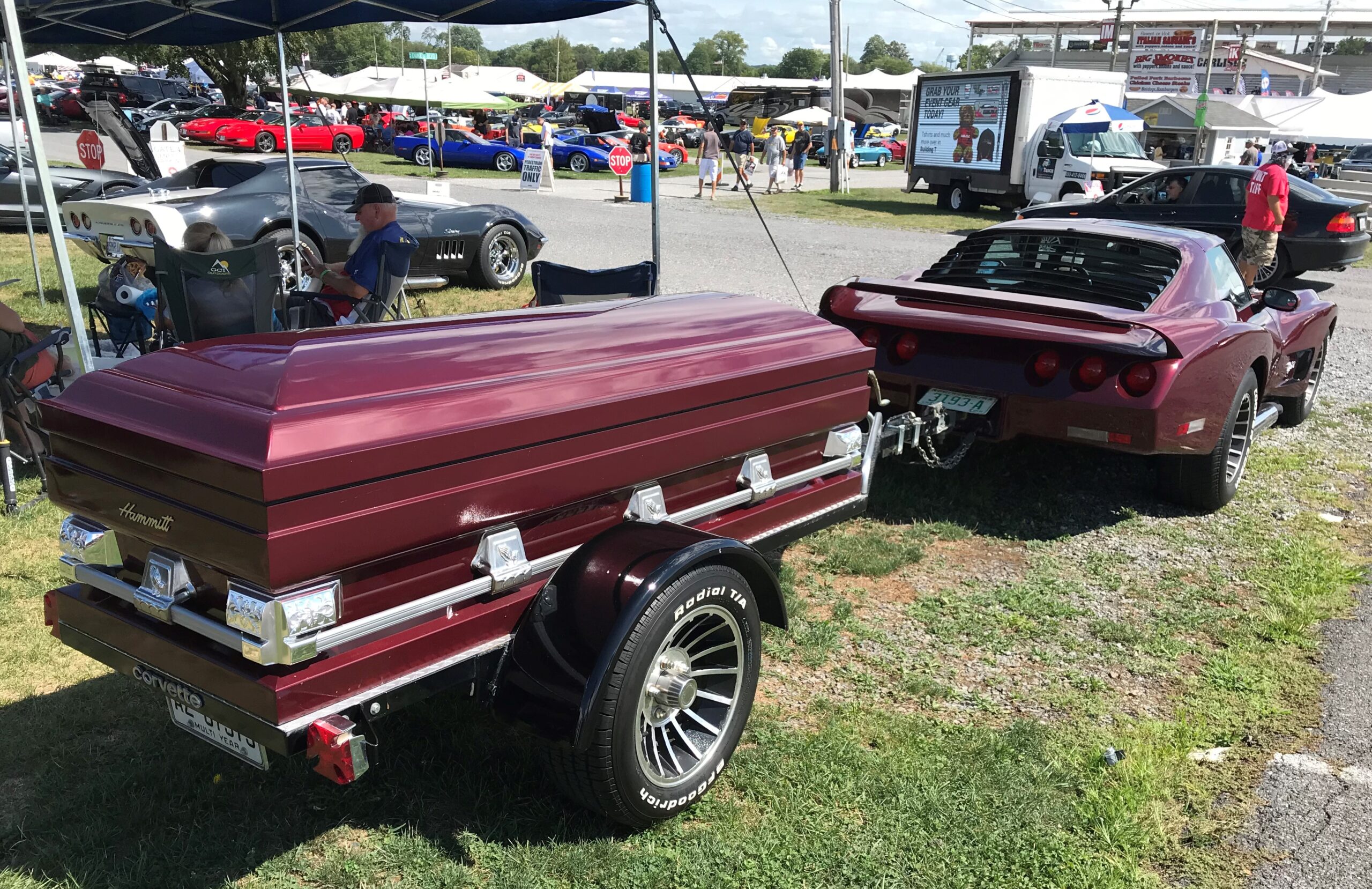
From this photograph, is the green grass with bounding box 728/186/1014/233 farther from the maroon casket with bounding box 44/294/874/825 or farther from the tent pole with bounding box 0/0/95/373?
the maroon casket with bounding box 44/294/874/825

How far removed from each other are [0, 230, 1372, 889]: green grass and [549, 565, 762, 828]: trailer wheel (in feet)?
0.51

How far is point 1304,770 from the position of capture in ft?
11.0

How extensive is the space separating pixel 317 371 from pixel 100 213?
26.1 feet

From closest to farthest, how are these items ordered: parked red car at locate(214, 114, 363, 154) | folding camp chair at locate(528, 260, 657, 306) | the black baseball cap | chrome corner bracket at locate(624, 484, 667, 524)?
chrome corner bracket at locate(624, 484, 667, 524)
folding camp chair at locate(528, 260, 657, 306)
the black baseball cap
parked red car at locate(214, 114, 363, 154)

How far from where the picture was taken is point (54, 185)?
14.2 metres

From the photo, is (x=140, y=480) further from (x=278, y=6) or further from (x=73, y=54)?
(x=73, y=54)

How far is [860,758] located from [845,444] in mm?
1196

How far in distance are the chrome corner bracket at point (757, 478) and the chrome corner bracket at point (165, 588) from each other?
5.74 ft

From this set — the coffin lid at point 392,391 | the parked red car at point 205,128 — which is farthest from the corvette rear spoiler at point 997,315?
the parked red car at point 205,128

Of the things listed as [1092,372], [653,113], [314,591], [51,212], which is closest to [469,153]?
[653,113]

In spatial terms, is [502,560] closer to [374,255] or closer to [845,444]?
[845,444]

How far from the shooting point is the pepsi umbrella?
65.4 ft

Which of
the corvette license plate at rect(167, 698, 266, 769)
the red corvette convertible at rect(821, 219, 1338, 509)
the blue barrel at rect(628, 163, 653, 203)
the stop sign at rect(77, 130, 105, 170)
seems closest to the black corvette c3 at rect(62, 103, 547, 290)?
the stop sign at rect(77, 130, 105, 170)

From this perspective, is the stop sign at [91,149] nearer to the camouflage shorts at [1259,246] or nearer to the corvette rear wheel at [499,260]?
the corvette rear wheel at [499,260]
